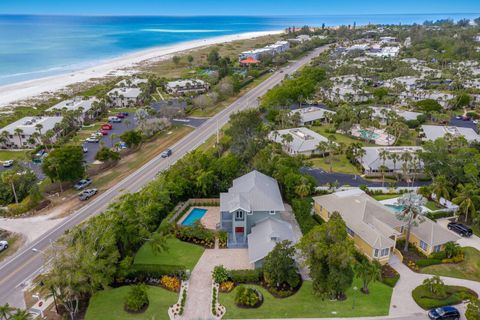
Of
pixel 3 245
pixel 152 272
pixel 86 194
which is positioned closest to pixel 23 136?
pixel 86 194

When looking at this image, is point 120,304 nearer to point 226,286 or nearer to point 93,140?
point 226,286

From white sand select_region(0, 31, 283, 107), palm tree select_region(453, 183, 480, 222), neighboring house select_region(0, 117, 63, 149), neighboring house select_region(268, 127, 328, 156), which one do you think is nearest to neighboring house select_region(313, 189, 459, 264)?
palm tree select_region(453, 183, 480, 222)

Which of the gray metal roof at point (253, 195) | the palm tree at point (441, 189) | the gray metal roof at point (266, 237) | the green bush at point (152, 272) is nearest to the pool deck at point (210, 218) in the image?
the gray metal roof at point (253, 195)

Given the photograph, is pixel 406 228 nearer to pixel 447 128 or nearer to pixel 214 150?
pixel 214 150

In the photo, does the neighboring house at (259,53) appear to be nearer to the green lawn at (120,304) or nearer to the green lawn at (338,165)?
the green lawn at (338,165)

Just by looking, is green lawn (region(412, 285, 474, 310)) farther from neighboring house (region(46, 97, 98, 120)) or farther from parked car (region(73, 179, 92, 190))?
neighboring house (region(46, 97, 98, 120))

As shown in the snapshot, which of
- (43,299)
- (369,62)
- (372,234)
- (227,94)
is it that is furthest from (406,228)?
(369,62)
